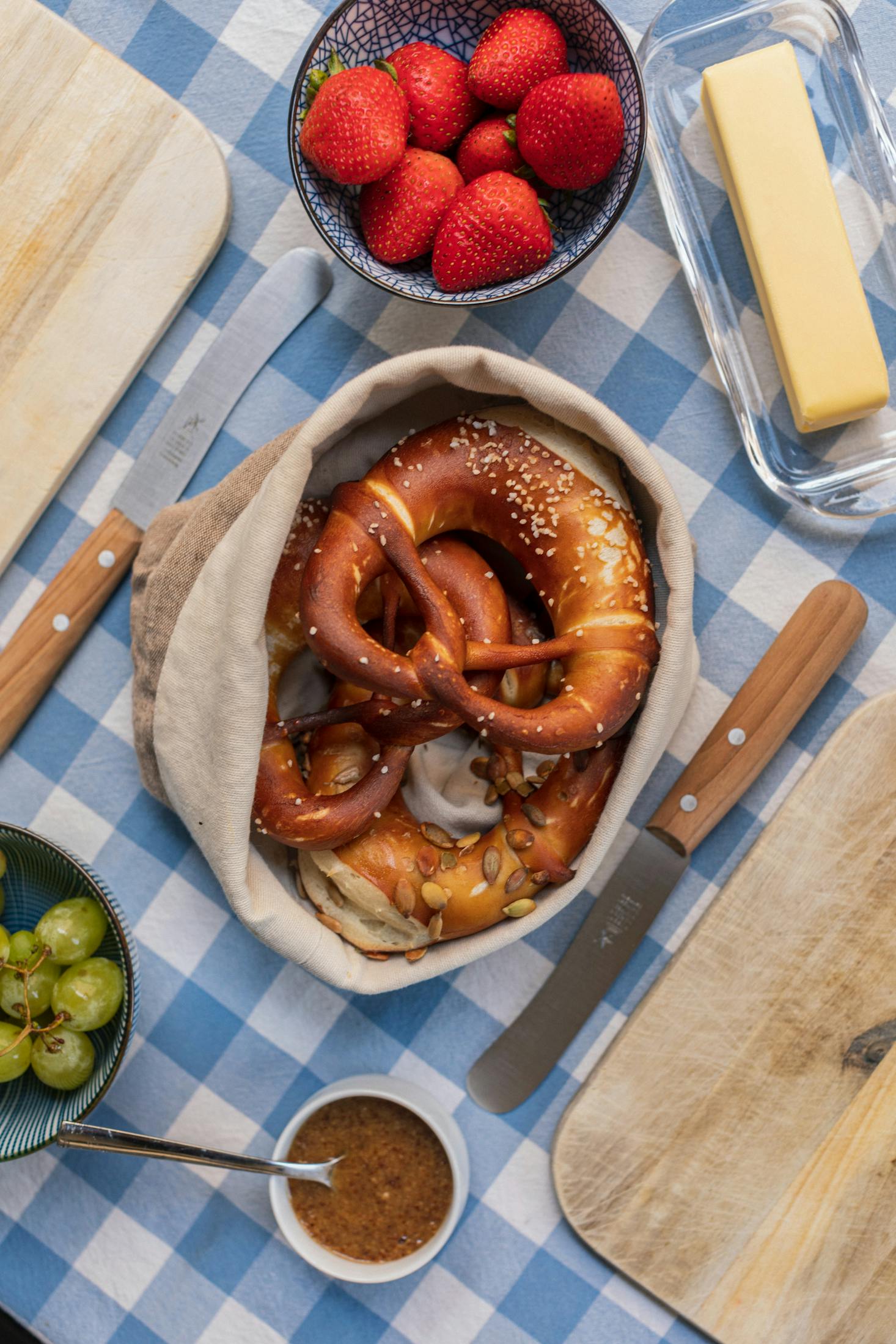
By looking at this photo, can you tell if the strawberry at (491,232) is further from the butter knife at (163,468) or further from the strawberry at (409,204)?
the butter knife at (163,468)

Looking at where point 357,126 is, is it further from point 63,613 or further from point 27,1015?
point 27,1015

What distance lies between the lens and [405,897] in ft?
2.83

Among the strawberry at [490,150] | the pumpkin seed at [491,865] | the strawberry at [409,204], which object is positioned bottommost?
the pumpkin seed at [491,865]

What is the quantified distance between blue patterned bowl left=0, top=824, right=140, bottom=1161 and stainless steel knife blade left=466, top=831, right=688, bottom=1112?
366 millimetres

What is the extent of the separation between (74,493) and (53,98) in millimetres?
392

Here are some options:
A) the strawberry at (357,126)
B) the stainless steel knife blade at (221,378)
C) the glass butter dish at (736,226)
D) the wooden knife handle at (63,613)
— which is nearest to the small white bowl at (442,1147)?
the wooden knife handle at (63,613)

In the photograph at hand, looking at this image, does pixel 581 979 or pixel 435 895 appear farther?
pixel 581 979

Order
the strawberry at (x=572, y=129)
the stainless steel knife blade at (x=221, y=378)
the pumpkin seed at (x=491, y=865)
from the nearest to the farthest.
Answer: the strawberry at (x=572, y=129)
the pumpkin seed at (x=491, y=865)
the stainless steel knife blade at (x=221, y=378)

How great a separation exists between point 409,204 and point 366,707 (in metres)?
0.44

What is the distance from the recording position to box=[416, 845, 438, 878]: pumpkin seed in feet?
2.83

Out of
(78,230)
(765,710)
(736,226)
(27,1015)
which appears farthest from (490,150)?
(27,1015)

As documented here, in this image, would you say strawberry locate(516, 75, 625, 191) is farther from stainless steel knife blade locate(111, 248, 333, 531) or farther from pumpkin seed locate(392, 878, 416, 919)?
pumpkin seed locate(392, 878, 416, 919)

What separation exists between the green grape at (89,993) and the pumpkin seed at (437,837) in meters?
0.32

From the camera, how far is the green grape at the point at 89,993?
864 mm
